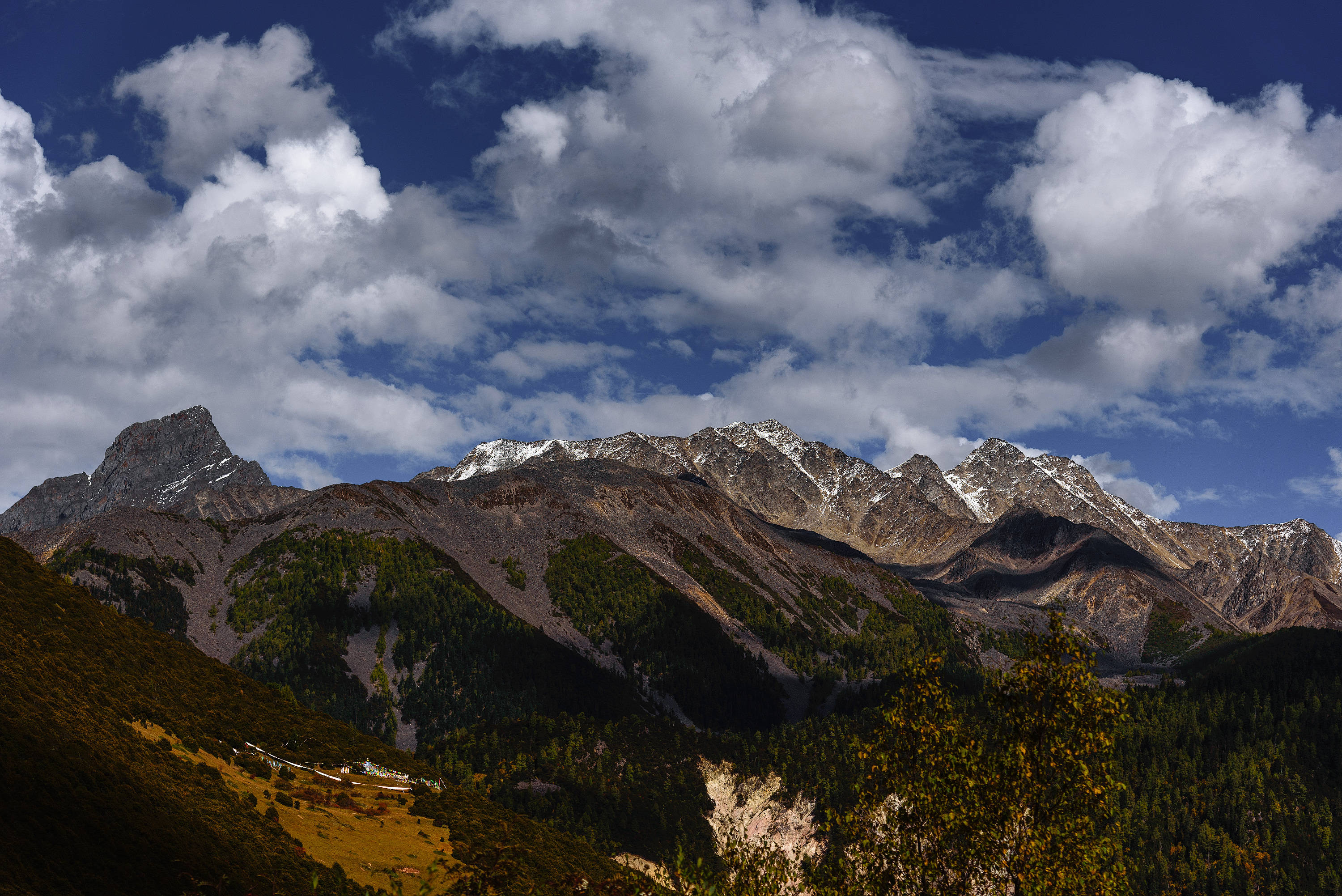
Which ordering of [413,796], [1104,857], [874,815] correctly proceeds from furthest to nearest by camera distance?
1. [413,796]
2. [874,815]
3. [1104,857]

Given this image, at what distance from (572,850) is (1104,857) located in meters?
100

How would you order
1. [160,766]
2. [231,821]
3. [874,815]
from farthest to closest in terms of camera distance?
[160,766], [231,821], [874,815]

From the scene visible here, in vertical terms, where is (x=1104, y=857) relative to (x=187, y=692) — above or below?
above

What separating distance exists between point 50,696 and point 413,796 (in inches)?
1756

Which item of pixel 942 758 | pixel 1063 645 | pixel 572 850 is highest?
pixel 1063 645

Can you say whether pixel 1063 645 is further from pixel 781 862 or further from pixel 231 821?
pixel 231 821

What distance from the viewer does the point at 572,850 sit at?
4823 inches

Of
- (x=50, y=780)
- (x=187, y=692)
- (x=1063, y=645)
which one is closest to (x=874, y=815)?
(x=1063, y=645)

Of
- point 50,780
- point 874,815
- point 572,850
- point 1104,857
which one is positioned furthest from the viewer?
point 572,850

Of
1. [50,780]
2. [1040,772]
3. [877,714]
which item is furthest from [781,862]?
[50,780]

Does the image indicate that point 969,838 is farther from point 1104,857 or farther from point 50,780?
point 50,780

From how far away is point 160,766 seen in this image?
226 ft

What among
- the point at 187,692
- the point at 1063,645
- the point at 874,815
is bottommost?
the point at 187,692

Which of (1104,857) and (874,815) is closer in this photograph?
(1104,857)
